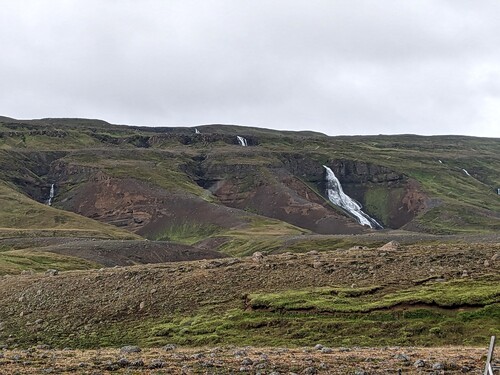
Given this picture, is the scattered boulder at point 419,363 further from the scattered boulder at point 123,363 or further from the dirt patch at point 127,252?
the dirt patch at point 127,252

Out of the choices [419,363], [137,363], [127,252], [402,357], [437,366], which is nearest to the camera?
[437,366]

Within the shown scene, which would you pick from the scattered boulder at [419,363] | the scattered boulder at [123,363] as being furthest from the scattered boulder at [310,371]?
the scattered boulder at [123,363]

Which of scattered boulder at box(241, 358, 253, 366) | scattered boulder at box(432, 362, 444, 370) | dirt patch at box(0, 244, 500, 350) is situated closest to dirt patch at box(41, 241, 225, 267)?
dirt patch at box(0, 244, 500, 350)

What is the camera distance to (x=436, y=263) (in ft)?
127

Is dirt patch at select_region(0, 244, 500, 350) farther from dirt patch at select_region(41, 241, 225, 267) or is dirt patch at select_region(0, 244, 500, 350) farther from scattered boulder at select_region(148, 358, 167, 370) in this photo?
dirt patch at select_region(41, 241, 225, 267)

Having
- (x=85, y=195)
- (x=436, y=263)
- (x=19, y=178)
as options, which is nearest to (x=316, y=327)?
(x=436, y=263)

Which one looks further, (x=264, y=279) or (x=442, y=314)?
(x=264, y=279)

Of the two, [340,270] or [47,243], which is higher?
[340,270]

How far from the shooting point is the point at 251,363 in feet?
64.6

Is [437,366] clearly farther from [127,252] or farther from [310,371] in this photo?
[127,252]

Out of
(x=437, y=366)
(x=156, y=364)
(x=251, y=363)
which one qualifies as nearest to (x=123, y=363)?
(x=156, y=364)

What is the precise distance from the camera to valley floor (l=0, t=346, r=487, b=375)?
18516 millimetres

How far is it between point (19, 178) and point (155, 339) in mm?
177727

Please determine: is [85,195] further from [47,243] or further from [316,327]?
[316,327]
